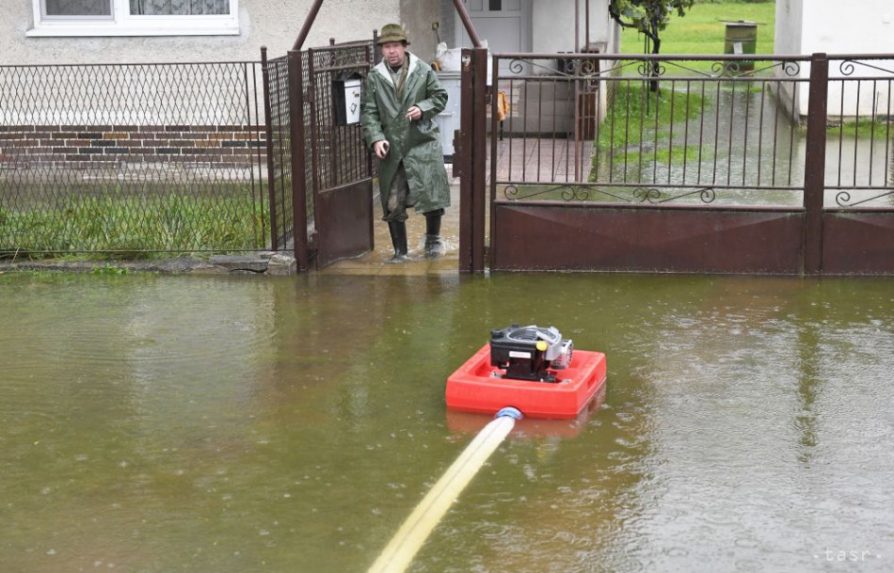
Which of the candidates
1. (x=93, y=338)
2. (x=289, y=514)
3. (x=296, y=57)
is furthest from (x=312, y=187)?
(x=289, y=514)

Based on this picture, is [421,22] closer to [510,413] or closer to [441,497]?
[510,413]

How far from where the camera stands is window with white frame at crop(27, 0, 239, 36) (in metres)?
13.1

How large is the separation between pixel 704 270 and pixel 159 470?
4675mm

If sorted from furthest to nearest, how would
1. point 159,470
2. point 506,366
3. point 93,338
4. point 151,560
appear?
point 93,338
point 506,366
point 159,470
point 151,560

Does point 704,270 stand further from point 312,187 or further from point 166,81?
point 166,81

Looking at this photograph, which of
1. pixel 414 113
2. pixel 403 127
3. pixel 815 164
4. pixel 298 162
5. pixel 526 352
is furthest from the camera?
pixel 403 127

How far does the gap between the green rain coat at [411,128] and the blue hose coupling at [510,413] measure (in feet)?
10.9

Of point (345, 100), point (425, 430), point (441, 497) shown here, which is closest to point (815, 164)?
point (345, 100)

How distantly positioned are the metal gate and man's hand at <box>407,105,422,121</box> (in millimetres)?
491

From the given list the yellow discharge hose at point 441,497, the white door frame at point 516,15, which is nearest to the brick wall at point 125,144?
the white door frame at point 516,15

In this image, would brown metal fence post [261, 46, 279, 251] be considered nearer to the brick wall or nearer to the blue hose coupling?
the blue hose coupling

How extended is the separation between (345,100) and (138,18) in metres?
4.99

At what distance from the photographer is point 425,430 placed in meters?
6.05

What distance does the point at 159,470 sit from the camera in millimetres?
5602
